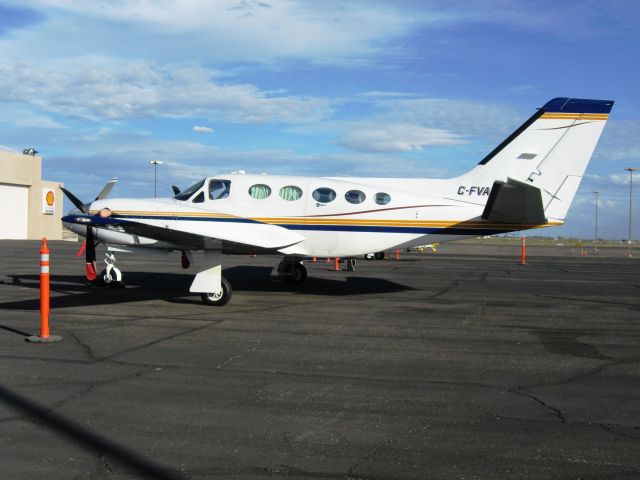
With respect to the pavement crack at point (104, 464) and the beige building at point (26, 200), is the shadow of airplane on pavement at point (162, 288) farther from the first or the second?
the beige building at point (26, 200)

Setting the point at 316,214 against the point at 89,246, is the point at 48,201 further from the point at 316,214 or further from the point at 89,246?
the point at 316,214

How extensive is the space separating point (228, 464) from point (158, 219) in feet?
37.7

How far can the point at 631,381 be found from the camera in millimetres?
8234

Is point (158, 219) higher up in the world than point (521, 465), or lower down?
higher up

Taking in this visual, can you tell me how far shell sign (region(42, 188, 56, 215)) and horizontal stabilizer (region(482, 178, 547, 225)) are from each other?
183 feet

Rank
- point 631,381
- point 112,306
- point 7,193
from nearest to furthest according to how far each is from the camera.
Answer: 1. point 631,381
2. point 112,306
3. point 7,193

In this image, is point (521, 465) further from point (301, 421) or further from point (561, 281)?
point (561, 281)

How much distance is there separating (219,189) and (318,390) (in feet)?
31.7

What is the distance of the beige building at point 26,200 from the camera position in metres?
58.7

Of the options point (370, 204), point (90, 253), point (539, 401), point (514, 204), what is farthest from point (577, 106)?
point (90, 253)

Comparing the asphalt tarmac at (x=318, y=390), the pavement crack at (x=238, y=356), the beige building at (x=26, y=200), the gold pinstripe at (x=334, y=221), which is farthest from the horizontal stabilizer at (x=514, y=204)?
the beige building at (x=26, y=200)

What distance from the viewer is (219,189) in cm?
1644

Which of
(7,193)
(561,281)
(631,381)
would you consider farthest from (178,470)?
(7,193)

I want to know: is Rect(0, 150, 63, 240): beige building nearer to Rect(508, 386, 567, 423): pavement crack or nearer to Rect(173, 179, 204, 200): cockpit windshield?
Rect(173, 179, 204, 200): cockpit windshield
